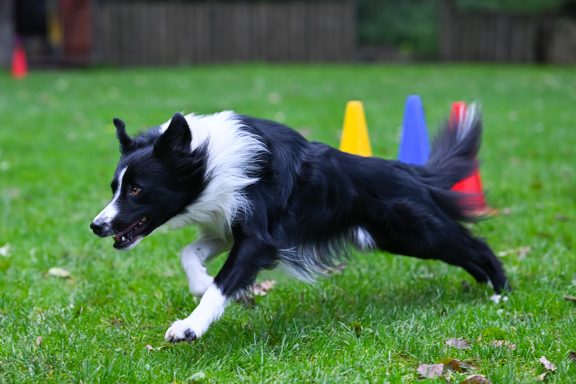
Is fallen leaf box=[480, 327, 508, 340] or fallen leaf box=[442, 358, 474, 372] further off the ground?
fallen leaf box=[442, 358, 474, 372]

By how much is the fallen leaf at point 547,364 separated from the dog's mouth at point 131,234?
1.92 m

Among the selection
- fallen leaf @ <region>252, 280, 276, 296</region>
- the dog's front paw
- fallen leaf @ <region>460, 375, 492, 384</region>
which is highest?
the dog's front paw

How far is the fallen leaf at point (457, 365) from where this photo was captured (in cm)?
351

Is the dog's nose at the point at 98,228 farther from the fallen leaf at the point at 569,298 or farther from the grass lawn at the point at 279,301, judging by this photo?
the fallen leaf at the point at 569,298

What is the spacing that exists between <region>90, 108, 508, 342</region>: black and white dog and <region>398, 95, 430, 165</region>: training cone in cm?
110

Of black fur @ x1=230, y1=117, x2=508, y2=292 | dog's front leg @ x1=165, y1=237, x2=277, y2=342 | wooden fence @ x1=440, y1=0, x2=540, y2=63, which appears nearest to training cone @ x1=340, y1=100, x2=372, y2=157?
black fur @ x1=230, y1=117, x2=508, y2=292

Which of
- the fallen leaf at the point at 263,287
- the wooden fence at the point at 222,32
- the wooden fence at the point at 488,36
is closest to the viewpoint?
the fallen leaf at the point at 263,287

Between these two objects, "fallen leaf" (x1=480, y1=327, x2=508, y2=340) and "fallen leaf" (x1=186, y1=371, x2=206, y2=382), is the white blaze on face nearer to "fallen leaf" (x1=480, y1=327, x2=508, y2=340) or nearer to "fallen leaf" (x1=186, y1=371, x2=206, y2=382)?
"fallen leaf" (x1=186, y1=371, x2=206, y2=382)

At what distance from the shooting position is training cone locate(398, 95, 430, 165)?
5.93 m

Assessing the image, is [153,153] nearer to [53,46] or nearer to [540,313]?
[540,313]

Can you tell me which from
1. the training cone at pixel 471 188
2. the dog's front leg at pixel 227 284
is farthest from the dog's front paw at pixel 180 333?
the training cone at pixel 471 188

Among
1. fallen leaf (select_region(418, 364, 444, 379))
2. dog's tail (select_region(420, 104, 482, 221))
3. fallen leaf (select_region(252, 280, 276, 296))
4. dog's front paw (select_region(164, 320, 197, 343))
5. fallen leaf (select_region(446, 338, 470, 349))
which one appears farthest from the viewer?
fallen leaf (select_region(252, 280, 276, 296))

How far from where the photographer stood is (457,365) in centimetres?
352

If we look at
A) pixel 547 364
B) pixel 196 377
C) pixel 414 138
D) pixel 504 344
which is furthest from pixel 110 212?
pixel 414 138
